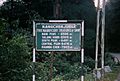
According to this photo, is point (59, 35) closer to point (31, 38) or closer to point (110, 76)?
point (31, 38)

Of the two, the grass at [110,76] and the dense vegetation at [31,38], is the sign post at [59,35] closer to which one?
the dense vegetation at [31,38]

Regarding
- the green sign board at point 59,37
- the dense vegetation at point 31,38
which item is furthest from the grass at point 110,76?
the green sign board at point 59,37

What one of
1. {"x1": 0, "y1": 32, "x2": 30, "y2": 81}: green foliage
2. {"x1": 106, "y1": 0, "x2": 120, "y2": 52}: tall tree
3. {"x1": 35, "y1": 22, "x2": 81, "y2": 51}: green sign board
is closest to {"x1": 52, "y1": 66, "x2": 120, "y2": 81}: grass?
{"x1": 0, "y1": 32, "x2": 30, "y2": 81}: green foliage

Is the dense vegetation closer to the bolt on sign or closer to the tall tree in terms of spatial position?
the tall tree

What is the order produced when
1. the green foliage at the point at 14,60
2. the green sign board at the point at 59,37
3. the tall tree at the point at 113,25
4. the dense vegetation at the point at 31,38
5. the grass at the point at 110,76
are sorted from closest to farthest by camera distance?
the green sign board at the point at 59,37, the green foliage at the point at 14,60, the dense vegetation at the point at 31,38, the grass at the point at 110,76, the tall tree at the point at 113,25

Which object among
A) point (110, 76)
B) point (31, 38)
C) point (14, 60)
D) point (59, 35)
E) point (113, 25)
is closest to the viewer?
point (59, 35)

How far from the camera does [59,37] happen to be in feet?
22.9

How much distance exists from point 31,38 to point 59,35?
4379mm

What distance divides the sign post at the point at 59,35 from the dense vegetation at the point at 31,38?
0.71m

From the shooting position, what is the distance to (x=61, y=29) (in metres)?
6.98

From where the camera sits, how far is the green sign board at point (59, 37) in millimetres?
6973

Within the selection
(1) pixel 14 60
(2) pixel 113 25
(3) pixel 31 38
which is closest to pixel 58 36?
(1) pixel 14 60

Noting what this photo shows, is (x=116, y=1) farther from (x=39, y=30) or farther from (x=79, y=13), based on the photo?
(x=39, y=30)

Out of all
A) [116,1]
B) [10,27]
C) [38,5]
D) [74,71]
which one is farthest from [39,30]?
[116,1]
